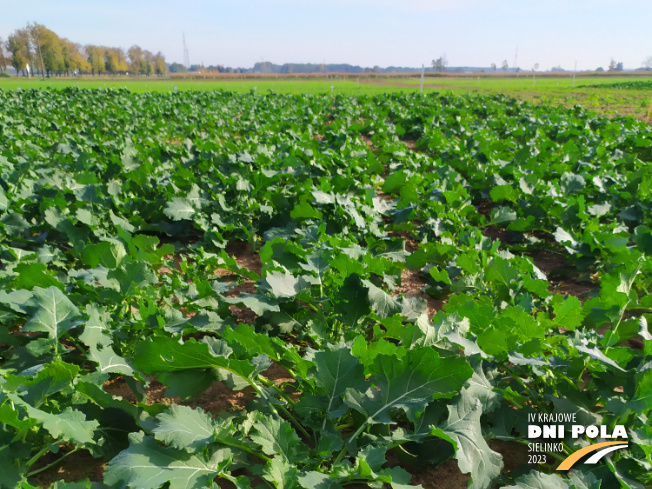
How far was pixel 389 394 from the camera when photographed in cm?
204

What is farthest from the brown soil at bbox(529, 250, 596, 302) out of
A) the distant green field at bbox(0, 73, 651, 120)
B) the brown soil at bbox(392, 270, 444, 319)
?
the distant green field at bbox(0, 73, 651, 120)

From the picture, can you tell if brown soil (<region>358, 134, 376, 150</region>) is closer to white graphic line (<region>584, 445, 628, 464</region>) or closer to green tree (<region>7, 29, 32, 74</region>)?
white graphic line (<region>584, 445, 628, 464</region>)

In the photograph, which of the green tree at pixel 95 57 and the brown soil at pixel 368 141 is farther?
the green tree at pixel 95 57

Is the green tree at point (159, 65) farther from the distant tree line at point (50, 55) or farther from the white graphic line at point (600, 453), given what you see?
the white graphic line at point (600, 453)

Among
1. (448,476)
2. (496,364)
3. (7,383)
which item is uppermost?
(7,383)

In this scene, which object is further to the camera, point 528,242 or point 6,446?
point 528,242

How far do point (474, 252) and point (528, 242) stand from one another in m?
1.73

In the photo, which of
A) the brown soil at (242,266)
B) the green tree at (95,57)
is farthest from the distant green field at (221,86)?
the green tree at (95,57)

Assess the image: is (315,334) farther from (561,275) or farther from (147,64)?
(147,64)

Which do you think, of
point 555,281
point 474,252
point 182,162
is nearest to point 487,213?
point 555,281

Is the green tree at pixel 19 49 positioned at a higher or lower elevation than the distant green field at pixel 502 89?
higher

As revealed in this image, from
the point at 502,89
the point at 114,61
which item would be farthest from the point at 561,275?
the point at 114,61

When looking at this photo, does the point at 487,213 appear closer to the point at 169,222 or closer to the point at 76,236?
the point at 169,222

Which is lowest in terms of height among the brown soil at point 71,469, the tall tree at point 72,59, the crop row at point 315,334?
the brown soil at point 71,469
